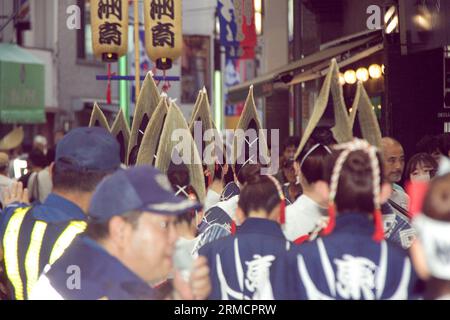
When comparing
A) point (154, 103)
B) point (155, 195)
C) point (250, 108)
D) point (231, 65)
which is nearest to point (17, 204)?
point (155, 195)

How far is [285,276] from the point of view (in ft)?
13.0

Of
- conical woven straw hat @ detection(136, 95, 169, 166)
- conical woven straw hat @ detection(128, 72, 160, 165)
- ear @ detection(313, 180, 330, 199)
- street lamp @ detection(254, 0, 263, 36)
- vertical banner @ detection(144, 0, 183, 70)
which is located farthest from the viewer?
street lamp @ detection(254, 0, 263, 36)

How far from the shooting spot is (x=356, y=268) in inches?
148

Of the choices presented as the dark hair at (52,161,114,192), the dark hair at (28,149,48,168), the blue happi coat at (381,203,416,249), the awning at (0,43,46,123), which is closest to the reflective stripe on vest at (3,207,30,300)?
the dark hair at (52,161,114,192)

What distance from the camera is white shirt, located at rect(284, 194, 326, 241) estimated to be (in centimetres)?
561

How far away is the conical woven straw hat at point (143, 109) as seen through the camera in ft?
26.8

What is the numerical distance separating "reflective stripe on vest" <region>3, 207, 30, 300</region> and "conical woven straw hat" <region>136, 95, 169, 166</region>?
2.50 meters

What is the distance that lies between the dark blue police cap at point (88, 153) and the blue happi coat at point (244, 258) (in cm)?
70

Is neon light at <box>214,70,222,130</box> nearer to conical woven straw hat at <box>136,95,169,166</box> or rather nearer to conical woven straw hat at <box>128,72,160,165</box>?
conical woven straw hat at <box>128,72,160,165</box>

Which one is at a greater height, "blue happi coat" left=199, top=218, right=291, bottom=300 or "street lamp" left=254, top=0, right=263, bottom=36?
"street lamp" left=254, top=0, right=263, bottom=36

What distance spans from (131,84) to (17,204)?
26.5 m

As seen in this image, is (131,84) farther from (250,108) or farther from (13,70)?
(250,108)

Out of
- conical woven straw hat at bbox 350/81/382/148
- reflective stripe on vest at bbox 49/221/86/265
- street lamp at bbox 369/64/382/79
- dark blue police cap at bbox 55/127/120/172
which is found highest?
street lamp at bbox 369/64/382/79

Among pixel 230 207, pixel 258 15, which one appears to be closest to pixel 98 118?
pixel 230 207
